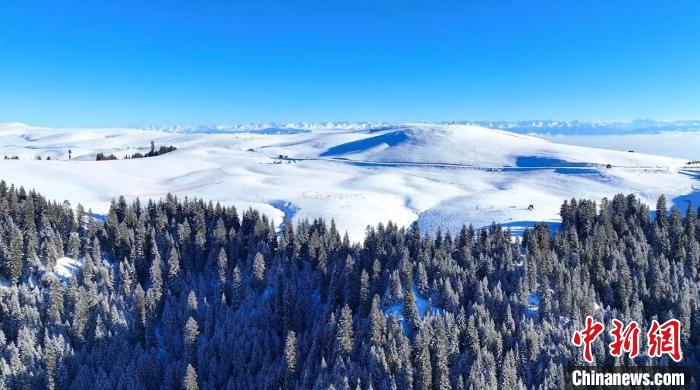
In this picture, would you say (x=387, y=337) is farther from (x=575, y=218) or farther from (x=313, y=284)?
(x=575, y=218)

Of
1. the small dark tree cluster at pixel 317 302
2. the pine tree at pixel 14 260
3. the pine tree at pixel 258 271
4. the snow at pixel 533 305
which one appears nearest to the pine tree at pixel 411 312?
the small dark tree cluster at pixel 317 302

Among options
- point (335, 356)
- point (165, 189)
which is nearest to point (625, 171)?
point (335, 356)

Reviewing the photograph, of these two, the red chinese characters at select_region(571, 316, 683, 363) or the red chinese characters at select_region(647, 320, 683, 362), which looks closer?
the red chinese characters at select_region(571, 316, 683, 363)

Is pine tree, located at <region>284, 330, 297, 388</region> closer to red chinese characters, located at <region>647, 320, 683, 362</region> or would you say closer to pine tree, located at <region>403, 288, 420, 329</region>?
pine tree, located at <region>403, 288, 420, 329</region>

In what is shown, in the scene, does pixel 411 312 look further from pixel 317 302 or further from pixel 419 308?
pixel 317 302

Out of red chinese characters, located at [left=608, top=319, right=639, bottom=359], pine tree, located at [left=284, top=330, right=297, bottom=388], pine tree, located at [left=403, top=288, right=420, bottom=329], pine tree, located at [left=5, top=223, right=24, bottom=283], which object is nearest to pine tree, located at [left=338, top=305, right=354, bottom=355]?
pine tree, located at [left=284, top=330, right=297, bottom=388]

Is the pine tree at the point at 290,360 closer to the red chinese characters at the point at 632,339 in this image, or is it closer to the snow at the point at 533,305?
the snow at the point at 533,305
